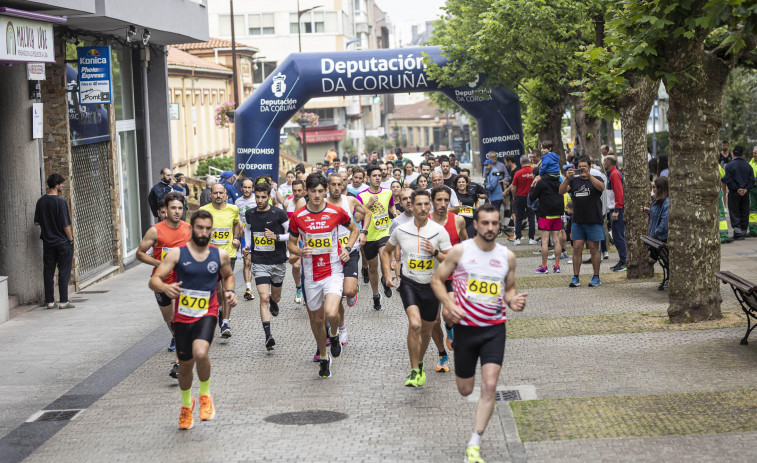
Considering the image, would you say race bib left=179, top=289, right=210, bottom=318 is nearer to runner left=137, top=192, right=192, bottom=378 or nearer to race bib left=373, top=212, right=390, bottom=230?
runner left=137, top=192, right=192, bottom=378

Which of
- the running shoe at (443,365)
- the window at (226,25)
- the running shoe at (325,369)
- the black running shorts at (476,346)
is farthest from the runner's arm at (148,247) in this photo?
the window at (226,25)

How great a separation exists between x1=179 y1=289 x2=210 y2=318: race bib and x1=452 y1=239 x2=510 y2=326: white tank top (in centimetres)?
212

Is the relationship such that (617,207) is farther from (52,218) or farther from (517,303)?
(517,303)

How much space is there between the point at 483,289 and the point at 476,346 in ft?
1.34

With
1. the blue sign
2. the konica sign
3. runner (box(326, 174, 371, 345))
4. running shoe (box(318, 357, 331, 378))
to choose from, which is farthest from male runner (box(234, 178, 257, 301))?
the konica sign

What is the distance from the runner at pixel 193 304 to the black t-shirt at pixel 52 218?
24.3 feet

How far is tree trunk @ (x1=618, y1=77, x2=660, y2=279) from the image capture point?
15.9 meters

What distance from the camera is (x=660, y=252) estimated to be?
14789mm

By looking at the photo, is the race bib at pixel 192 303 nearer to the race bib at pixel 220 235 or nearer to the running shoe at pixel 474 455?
the running shoe at pixel 474 455

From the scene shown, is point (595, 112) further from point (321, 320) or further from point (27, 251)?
point (27, 251)

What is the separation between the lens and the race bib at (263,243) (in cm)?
1256

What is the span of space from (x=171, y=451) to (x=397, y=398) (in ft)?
7.37

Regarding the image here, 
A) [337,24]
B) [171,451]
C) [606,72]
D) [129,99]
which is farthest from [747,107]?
[337,24]

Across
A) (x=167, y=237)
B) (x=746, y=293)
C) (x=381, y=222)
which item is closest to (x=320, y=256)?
(x=167, y=237)
